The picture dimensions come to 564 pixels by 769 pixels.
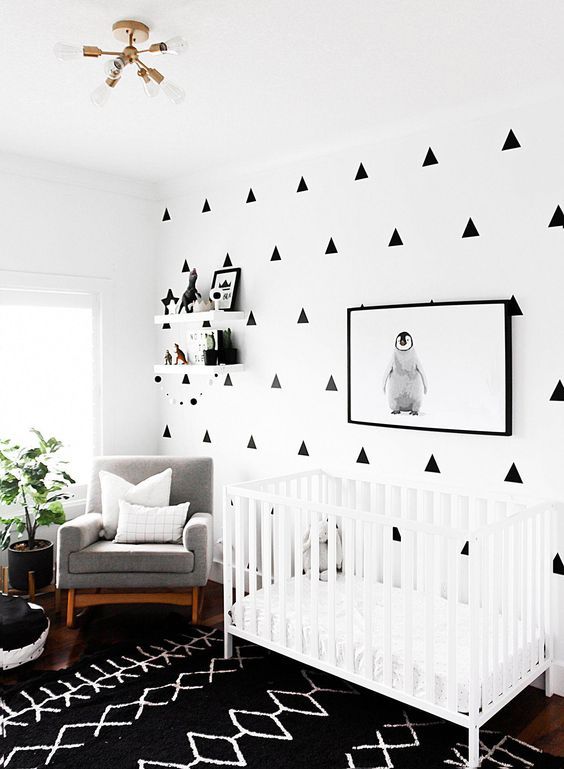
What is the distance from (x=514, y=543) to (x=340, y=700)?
0.96 meters

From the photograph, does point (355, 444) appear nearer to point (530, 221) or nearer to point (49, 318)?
point (530, 221)

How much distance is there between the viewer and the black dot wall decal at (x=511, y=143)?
2.99 metres

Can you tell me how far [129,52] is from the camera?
238 cm

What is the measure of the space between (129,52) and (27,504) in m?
2.64

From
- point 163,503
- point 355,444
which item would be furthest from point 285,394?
point 163,503

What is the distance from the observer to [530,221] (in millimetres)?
2957

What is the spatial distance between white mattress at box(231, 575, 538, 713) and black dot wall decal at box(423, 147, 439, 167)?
6.53 ft

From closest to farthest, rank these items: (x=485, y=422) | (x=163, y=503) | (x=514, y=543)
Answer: (x=514, y=543) < (x=485, y=422) < (x=163, y=503)

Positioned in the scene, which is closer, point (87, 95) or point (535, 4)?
point (535, 4)

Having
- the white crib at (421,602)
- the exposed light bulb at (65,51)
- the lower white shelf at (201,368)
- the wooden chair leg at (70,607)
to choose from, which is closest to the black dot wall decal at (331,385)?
the white crib at (421,602)

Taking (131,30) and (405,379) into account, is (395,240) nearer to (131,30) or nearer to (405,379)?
(405,379)

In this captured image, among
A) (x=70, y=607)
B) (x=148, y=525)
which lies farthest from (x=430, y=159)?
(x=70, y=607)

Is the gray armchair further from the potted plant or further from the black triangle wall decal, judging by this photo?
the black triangle wall decal

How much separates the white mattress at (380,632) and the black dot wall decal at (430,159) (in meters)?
1.99
